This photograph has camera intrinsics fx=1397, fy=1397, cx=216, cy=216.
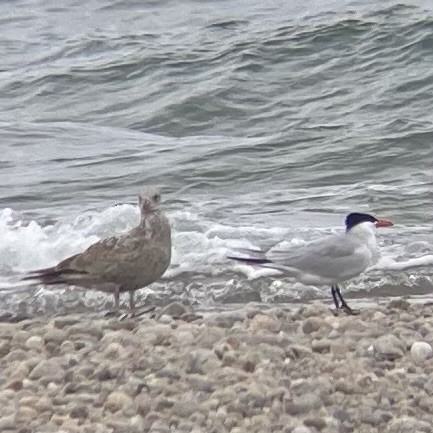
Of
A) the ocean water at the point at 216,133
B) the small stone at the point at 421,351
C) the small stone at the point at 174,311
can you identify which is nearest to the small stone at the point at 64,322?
the small stone at the point at 174,311

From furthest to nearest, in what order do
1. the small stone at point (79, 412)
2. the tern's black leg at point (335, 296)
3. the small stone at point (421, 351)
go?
1. the tern's black leg at point (335, 296)
2. the small stone at point (421, 351)
3. the small stone at point (79, 412)

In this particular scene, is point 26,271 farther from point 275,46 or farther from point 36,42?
point 36,42

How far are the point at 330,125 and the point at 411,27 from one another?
3.12m

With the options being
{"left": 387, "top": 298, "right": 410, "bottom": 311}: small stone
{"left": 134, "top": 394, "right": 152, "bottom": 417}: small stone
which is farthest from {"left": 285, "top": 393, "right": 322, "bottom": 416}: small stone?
{"left": 387, "top": 298, "right": 410, "bottom": 311}: small stone

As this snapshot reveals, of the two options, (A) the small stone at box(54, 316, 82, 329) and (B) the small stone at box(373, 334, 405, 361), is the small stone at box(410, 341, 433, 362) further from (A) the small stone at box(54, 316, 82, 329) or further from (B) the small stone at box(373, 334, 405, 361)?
(A) the small stone at box(54, 316, 82, 329)

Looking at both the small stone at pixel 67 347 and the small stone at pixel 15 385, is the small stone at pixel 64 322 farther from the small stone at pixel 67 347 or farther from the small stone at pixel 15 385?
the small stone at pixel 15 385

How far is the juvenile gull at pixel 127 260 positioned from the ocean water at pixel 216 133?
0.89 m

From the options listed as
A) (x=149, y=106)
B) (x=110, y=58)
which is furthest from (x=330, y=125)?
(x=110, y=58)

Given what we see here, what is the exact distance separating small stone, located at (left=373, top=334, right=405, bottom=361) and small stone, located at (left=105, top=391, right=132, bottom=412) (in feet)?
3.94

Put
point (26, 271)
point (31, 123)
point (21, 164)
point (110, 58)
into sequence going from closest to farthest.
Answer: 1. point (26, 271)
2. point (21, 164)
3. point (31, 123)
4. point (110, 58)

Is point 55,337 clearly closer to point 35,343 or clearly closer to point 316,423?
point 35,343

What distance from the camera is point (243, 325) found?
667 centimetres

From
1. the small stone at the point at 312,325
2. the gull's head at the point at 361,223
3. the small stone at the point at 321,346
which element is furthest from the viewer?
the gull's head at the point at 361,223

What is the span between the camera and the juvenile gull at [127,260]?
7.42 metres
